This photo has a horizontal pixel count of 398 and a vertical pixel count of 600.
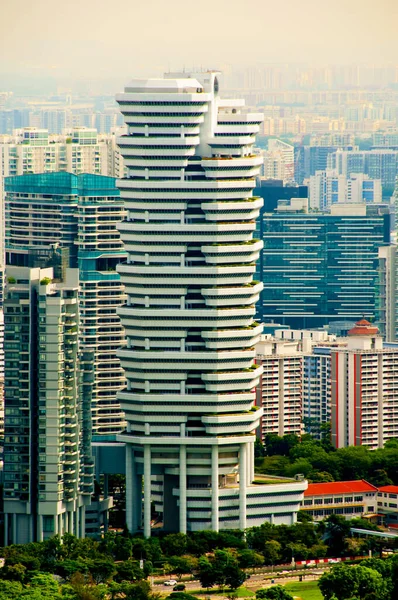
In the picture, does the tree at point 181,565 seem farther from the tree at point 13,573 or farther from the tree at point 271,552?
the tree at point 13,573

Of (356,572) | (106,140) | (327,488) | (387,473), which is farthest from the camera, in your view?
(106,140)

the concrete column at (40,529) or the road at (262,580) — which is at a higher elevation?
the concrete column at (40,529)

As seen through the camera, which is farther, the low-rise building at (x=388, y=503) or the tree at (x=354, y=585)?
the low-rise building at (x=388, y=503)

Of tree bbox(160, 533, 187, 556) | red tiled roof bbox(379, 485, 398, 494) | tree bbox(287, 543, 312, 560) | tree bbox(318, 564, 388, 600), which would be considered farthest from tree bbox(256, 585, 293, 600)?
red tiled roof bbox(379, 485, 398, 494)

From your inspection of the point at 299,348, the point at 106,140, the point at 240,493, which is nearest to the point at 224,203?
the point at 240,493

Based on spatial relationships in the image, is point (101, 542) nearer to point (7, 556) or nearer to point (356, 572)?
point (7, 556)

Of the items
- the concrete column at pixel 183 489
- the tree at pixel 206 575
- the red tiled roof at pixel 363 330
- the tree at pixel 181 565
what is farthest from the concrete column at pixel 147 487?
the red tiled roof at pixel 363 330
